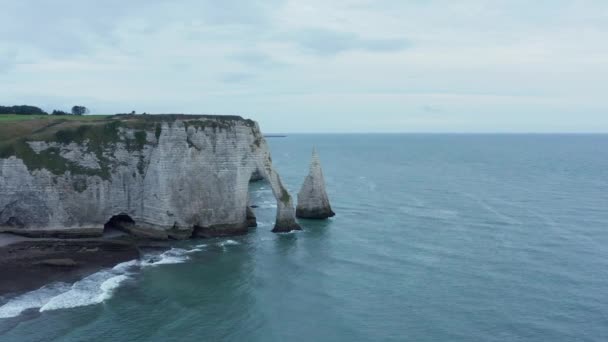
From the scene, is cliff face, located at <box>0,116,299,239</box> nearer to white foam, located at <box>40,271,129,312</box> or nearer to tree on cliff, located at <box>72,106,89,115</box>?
white foam, located at <box>40,271,129,312</box>

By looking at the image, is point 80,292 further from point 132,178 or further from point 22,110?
point 22,110

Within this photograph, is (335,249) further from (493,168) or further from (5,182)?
(493,168)

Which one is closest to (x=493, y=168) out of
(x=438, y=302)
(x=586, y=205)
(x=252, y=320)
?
(x=586, y=205)

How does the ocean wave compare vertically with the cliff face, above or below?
below

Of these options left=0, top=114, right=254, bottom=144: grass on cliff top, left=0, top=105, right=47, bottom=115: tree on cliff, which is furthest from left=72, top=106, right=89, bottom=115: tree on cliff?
left=0, top=114, right=254, bottom=144: grass on cliff top

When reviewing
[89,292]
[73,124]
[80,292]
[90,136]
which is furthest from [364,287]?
[73,124]
